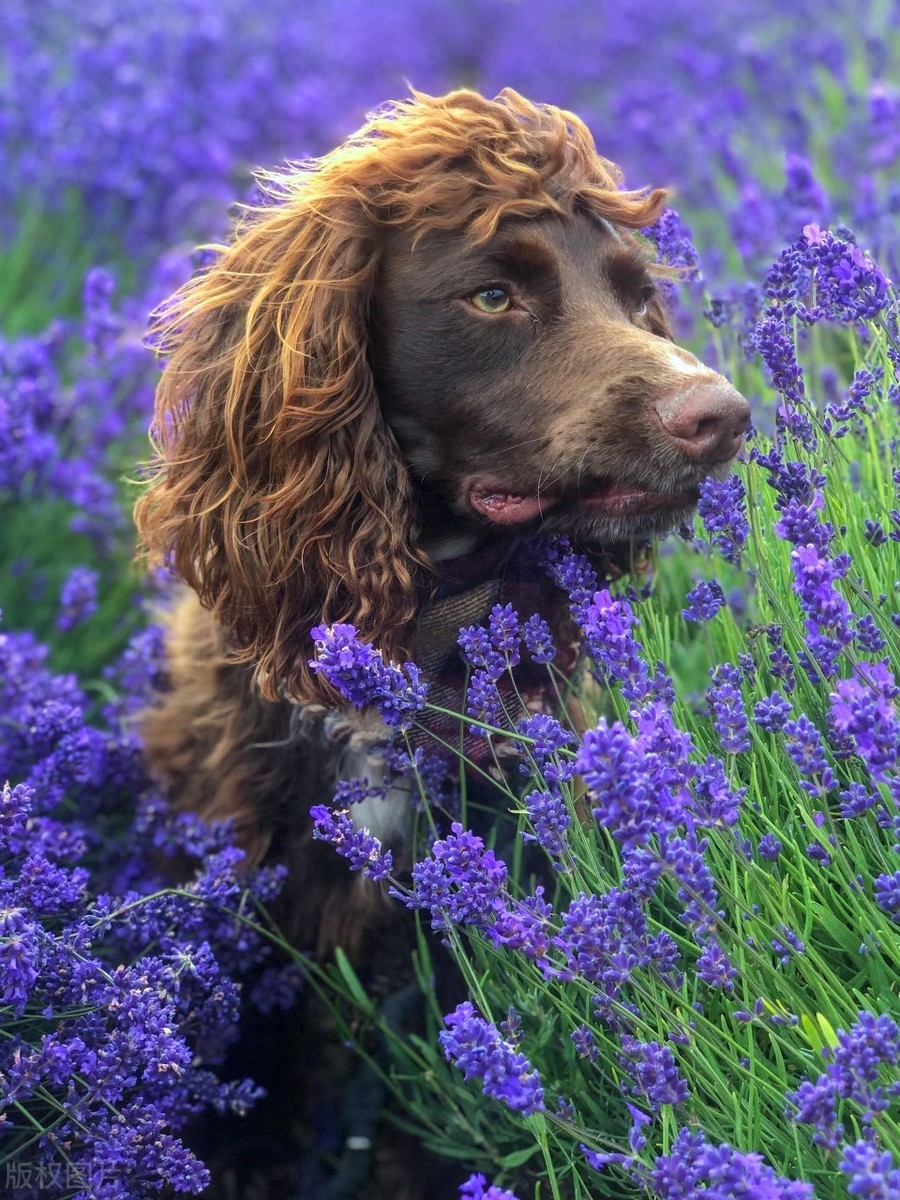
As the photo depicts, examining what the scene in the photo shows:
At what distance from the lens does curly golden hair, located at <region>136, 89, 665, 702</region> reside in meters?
2.56

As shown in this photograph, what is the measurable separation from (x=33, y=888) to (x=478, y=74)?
952cm

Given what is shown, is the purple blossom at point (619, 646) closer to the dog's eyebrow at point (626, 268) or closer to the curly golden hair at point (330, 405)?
the curly golden hair at point (330, 405)

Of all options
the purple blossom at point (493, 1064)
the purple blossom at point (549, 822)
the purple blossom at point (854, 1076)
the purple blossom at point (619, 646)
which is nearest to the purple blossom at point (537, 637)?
the purple blossom at point (619, 646)

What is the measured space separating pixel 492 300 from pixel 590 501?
1.41ft

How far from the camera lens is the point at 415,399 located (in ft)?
8.61

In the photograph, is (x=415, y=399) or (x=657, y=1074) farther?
(x=415, y=399)

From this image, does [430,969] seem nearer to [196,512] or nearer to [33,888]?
[33,888]

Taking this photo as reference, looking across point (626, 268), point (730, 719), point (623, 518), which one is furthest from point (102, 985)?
point (626, 268)

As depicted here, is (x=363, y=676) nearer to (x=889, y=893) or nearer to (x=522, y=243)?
(x=889, y=893)

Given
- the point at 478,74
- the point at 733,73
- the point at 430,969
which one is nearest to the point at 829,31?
the point at 733,73

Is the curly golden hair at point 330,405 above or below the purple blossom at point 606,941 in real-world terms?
above

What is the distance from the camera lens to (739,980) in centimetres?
203

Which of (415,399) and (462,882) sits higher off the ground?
(415,399)

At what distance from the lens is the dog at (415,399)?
2.47m
